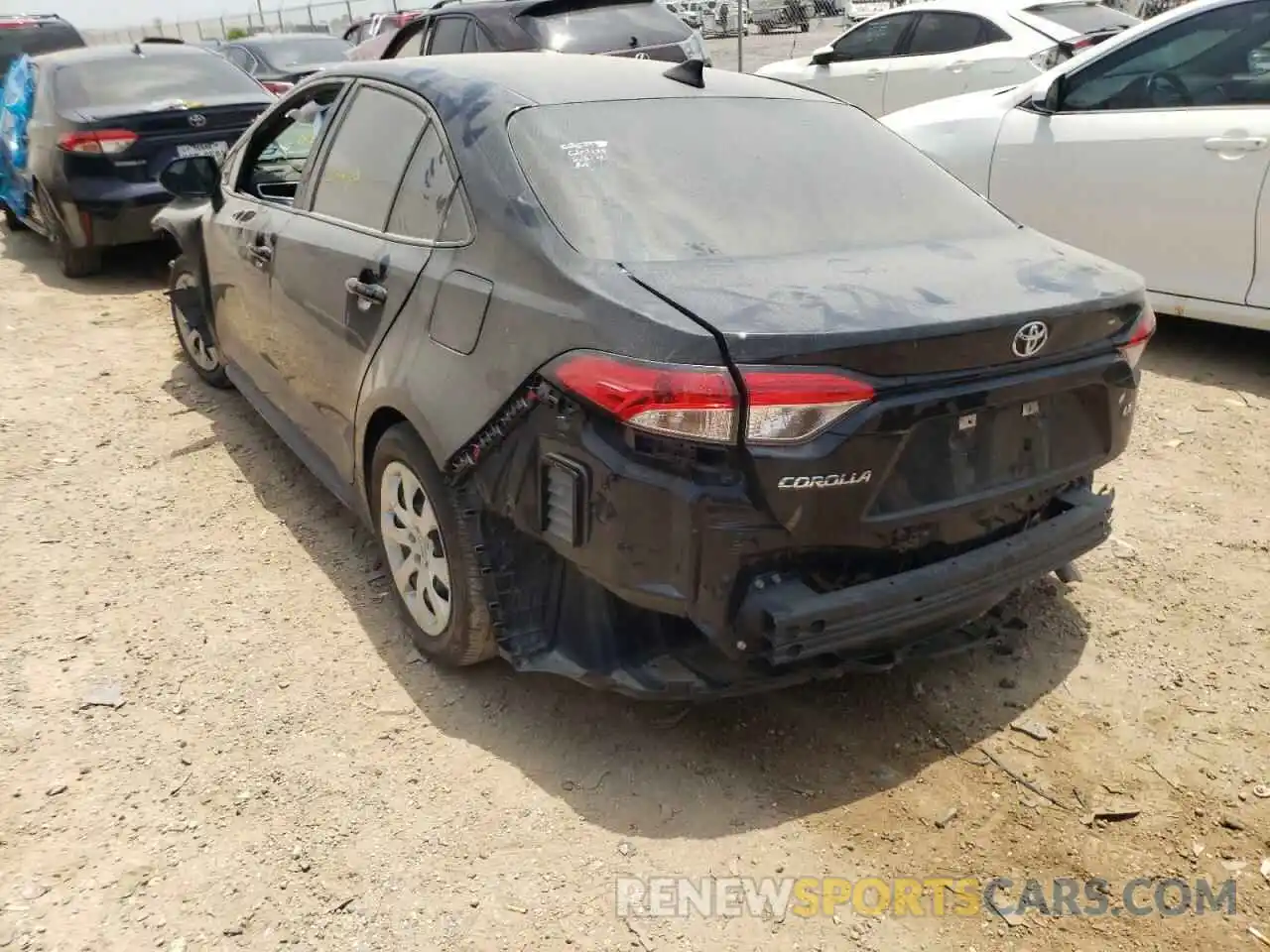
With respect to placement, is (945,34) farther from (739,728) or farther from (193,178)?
(739,728)

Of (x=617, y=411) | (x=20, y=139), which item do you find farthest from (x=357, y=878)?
(x=20, y=139)

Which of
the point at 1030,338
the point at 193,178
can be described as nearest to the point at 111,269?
the point at 193,178

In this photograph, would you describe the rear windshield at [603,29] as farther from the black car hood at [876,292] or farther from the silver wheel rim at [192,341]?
the black car hood at [876,292]

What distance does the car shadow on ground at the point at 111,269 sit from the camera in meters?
7.76

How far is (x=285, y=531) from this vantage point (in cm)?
404

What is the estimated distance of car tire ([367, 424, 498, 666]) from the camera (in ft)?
9.08

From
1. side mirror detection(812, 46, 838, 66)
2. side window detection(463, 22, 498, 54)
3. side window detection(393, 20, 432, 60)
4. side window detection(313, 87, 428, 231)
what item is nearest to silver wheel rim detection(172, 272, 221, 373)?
side window detection(313, 87, 428, 231)

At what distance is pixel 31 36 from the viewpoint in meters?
15.5

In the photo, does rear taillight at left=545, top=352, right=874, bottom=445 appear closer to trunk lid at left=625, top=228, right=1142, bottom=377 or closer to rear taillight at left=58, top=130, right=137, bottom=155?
trunk lid at left=625, top=228, right=1142, bottom=377

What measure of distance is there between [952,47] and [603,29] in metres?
2.96

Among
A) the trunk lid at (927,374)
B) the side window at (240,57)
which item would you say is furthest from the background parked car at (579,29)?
the trunk lid at (927,374)

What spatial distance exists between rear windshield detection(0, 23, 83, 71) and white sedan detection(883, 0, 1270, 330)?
49.1ft

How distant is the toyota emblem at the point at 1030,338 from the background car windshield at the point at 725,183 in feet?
1.64

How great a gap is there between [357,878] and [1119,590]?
8.22ft
